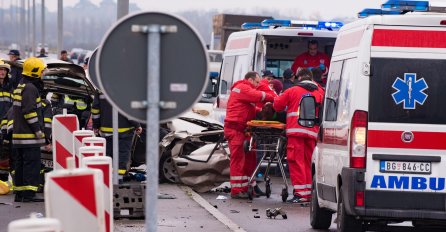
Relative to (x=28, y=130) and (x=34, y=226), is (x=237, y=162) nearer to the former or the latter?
(x=28, y=130)

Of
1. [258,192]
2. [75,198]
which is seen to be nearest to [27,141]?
[258,192]

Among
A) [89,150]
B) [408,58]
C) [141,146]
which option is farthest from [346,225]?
[141,146]

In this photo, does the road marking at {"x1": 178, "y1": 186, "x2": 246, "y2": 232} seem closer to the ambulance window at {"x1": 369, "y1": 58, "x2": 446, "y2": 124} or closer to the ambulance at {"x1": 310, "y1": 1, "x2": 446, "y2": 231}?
the ambulance at {"x1": 310, "y1": 1, "x2": 446, "y2": 231}

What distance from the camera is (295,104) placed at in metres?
15.5

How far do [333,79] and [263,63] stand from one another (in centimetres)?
872

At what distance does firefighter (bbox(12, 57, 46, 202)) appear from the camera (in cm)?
1452

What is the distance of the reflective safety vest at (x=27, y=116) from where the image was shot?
47.6 ft

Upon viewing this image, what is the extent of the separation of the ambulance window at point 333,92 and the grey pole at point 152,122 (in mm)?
5141

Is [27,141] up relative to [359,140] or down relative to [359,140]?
down

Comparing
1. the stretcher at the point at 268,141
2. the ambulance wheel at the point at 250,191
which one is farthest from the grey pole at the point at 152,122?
the ambulance wheel at the point at 250,191

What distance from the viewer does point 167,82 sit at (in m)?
6.49

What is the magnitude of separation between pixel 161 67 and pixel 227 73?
643 inches

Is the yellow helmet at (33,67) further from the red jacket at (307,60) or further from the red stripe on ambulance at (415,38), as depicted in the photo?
the red jacket at (307,60)

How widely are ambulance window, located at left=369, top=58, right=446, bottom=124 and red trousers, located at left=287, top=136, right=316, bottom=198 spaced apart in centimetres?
514
